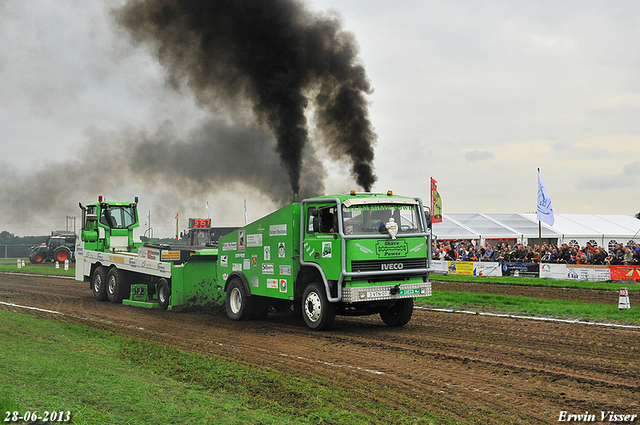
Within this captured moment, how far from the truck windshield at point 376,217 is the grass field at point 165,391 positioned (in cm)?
384

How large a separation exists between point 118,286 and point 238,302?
563cm

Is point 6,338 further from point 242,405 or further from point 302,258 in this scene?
point 242,405

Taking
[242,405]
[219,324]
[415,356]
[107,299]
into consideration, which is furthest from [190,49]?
[242,405]

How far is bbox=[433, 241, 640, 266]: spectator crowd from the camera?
922 inches

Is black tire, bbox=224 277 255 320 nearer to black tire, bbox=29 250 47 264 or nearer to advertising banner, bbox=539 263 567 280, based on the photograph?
advertising banner, bbox=539 263 567 280

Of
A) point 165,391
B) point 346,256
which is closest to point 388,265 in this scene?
point 346,256

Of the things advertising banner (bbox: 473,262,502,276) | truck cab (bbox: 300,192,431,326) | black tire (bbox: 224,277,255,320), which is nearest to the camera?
truck cab (bbox: 300,192,431,326)

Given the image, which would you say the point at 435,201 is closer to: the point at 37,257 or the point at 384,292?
the point at 384,292

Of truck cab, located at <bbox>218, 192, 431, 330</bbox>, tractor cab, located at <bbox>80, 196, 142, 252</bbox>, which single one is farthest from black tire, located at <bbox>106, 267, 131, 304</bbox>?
truck cab, located at <bbox>218, 192, 431, 330</bbox>

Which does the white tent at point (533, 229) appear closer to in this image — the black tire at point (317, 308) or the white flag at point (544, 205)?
the white flag at point (544, 205)

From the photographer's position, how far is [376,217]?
1107 centimetres

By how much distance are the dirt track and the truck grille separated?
1.34m

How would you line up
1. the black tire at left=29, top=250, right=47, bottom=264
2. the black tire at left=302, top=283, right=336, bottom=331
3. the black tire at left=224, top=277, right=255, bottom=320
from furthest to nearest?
the black tire at left=29, top=250, right=47, bottom=264, the black tire at left=224, top=277, right=255, bottom=320, the black tire at left=302, top=283, right=336, bottom=331

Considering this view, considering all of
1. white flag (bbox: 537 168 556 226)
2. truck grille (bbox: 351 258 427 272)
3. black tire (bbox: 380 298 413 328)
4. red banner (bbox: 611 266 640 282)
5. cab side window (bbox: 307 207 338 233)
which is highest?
white flag (bbox: 537 168 556 226)
